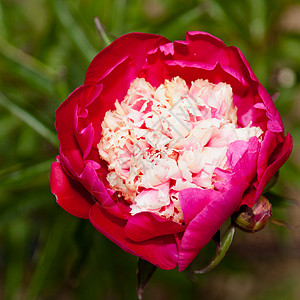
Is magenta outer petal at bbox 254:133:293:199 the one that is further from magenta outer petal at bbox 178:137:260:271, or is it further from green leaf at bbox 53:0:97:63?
green leaf at bbox 53:0:97:63

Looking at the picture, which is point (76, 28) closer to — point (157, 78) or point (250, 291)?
point (157, 78)

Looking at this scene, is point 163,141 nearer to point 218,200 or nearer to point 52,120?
point 218,200

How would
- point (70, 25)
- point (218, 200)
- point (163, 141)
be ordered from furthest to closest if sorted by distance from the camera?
point (70, 25), point (163, 141), point (218, 200)

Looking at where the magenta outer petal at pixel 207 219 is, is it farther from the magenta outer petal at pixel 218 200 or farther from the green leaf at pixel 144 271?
the green leaf at pixel 144 271

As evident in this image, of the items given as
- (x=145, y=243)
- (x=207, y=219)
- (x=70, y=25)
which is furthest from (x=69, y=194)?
(x=70, y=25)

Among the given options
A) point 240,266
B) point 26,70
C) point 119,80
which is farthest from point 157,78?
point 240,266

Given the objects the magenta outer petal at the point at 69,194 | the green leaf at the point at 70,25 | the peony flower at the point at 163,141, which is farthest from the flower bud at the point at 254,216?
the green leaf at the point at 70,25

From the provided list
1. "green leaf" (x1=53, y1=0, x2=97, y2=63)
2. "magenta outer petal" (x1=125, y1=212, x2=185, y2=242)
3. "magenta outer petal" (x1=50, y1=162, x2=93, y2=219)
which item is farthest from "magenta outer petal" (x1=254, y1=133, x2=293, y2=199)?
"green leaf" (x1=53, y1=0, x2=97, y2=63)
